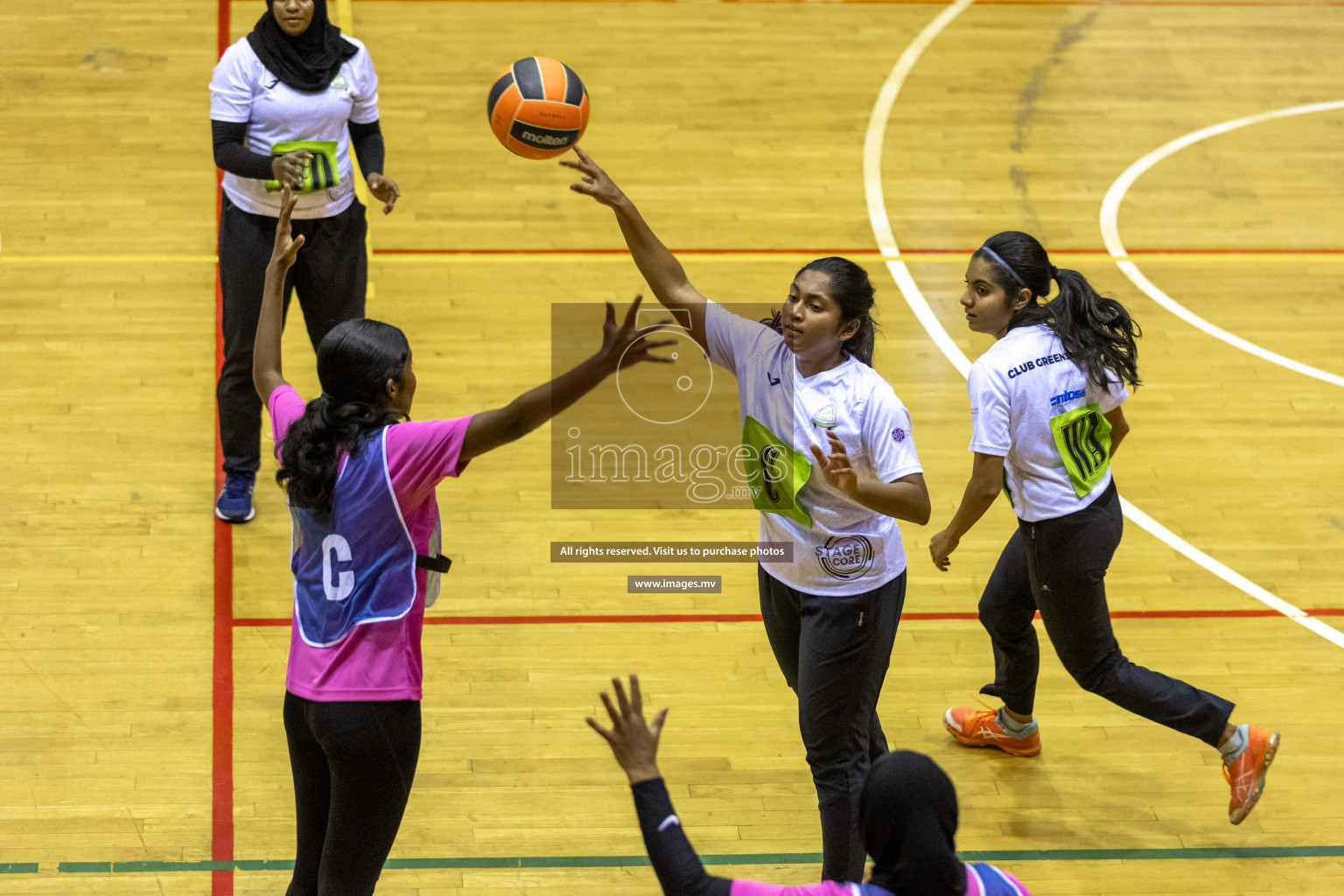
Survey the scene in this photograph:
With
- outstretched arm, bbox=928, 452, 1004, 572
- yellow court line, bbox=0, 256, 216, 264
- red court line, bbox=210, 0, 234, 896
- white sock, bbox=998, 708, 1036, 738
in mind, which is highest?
outstretched arm, bbox=928, 452, 1004, 572

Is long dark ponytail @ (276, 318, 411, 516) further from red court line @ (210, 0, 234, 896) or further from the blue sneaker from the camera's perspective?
the blue sneaker

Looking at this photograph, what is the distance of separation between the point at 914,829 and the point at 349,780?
4.56ft

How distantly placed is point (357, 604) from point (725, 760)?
2061 mm

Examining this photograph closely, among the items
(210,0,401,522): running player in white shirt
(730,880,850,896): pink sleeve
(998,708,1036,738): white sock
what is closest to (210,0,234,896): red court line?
(210,0,401,522): running player in white shirt

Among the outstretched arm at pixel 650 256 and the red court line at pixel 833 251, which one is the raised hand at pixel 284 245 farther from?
the red court line at pixel 833 251

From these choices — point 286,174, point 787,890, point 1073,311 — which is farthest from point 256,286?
point 787,890

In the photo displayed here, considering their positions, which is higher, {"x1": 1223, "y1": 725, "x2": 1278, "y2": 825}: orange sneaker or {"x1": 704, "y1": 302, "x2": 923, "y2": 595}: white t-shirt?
{"x1": 704, "y1": 302, "x2": 923, "y2": 595}: white t-shirt

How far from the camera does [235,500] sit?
592cm

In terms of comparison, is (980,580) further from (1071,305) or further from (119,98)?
(119,98)

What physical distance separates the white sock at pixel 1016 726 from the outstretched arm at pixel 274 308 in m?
2.86

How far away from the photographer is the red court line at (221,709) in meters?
4.29

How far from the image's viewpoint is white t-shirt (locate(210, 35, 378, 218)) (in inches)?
211

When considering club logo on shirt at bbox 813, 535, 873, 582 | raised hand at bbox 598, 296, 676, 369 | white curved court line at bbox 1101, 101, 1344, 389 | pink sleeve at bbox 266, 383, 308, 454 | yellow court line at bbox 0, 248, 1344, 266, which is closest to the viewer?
raised hand at bbox 598, 296, 676, 369

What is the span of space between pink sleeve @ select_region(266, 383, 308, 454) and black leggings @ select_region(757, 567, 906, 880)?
140 cm
